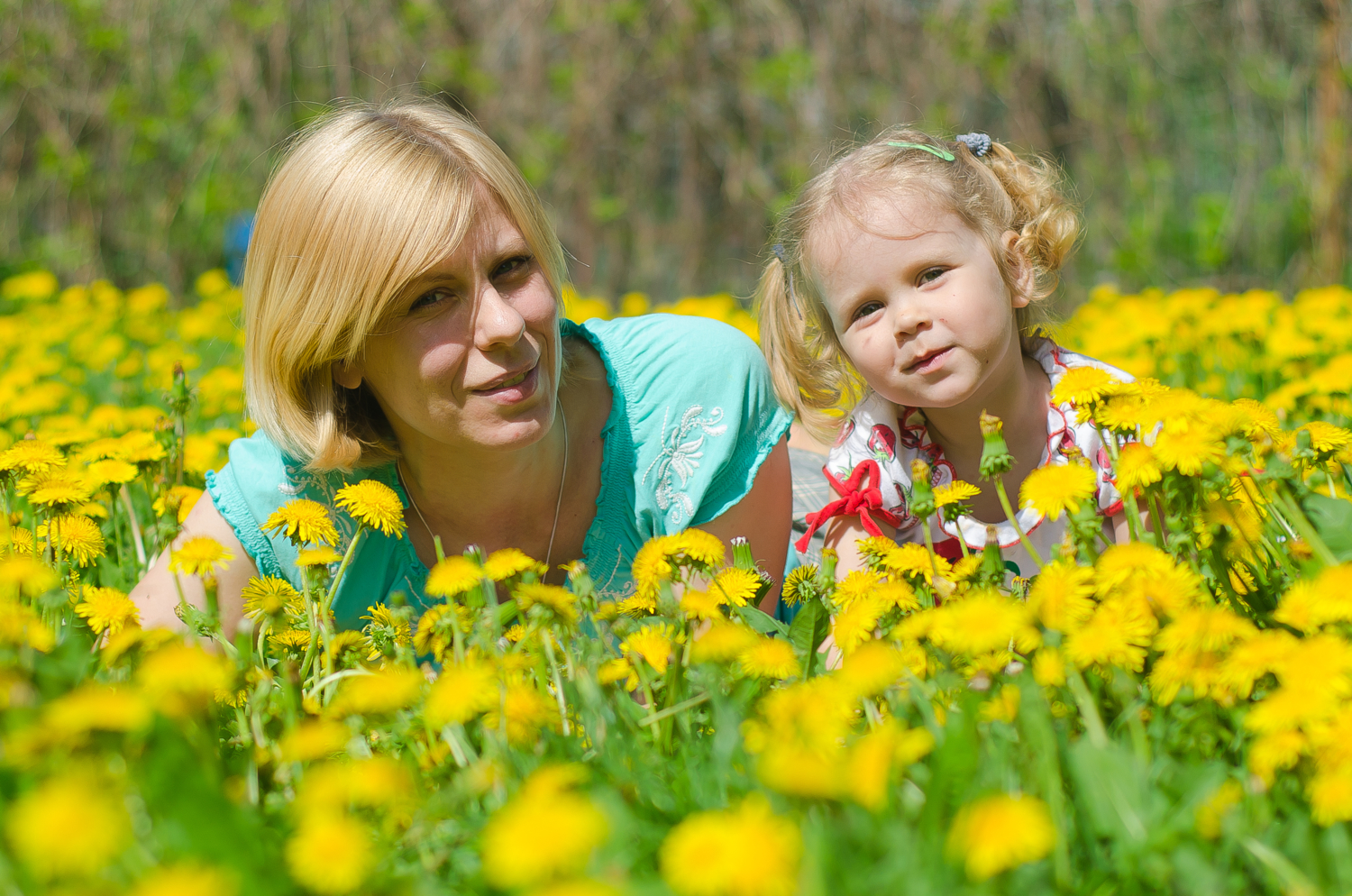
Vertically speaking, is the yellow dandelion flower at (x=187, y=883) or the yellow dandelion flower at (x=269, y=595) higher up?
the yellow dandelion flower at (x=187, y=883)

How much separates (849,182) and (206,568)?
126 centimetres

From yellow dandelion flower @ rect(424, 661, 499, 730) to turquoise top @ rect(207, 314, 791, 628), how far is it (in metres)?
1.05

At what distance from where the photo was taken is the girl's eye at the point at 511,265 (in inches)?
72.8

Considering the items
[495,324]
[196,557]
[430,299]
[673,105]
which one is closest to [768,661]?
[196,557]

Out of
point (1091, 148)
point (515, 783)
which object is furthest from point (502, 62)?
point (515, 783)

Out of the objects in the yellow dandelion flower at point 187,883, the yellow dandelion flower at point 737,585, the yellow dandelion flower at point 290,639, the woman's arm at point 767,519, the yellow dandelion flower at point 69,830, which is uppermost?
the yellow dandelion flower at point 69,830

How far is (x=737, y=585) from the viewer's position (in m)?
1.37

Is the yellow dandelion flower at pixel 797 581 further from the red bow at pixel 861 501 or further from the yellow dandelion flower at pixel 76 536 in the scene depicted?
the yellow dandelion flower at pixel 76 536

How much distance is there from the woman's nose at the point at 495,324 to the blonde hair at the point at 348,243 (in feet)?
0.32

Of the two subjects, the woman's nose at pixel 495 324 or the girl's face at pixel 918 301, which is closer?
the woman's nose at pixel 495 324

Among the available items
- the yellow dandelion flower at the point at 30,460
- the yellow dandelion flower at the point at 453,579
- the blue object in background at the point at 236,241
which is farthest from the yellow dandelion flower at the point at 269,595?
the blue object in background at the point at 236,241

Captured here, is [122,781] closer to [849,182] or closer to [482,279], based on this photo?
[482,279]

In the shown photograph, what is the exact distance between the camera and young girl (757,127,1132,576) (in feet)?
6.08

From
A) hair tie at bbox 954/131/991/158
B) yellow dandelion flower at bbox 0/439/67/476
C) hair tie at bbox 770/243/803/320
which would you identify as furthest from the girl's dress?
yellow dandelion flower at bbox 0/439/67/476
